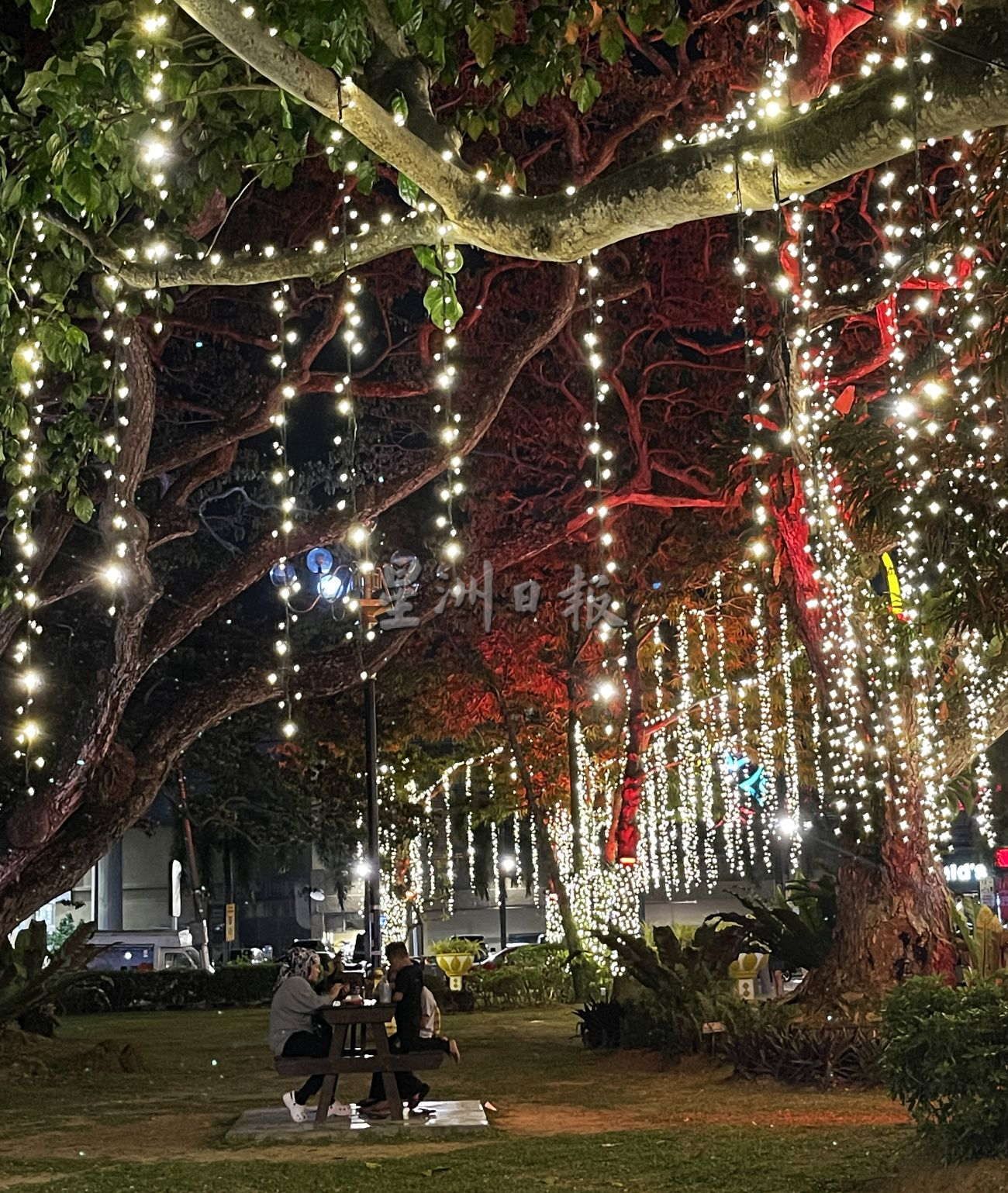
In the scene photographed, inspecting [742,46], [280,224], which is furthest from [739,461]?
[280,224]

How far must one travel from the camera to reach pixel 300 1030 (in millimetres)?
9875

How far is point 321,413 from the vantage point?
2356cm

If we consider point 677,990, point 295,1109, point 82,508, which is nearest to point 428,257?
point 82,508

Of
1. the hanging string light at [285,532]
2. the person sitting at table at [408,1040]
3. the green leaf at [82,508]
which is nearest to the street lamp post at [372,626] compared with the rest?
the hanging string light at [285,532]

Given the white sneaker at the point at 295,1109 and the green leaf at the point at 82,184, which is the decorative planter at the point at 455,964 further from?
the green leaf at the point at 82,184

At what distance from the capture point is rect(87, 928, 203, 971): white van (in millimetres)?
31434

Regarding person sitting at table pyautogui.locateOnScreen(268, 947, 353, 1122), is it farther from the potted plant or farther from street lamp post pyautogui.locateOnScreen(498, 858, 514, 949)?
street lamp post pyautogui.locateOnScreen(498, 858, 514, 949)

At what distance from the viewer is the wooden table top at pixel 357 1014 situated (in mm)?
9323

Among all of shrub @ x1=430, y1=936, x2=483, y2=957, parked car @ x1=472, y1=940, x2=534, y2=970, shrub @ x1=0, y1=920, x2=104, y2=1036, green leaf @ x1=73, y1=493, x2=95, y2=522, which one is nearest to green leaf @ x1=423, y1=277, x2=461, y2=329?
green leaf @ x1=73, y1=493, x2=95, y2=522

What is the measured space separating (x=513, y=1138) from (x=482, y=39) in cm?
640

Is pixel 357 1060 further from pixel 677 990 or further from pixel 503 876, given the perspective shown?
pixel 503 876

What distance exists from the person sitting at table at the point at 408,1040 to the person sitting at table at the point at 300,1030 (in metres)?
0.24

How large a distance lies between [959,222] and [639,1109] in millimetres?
6384

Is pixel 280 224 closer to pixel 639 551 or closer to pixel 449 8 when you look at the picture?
pixel 639 551
